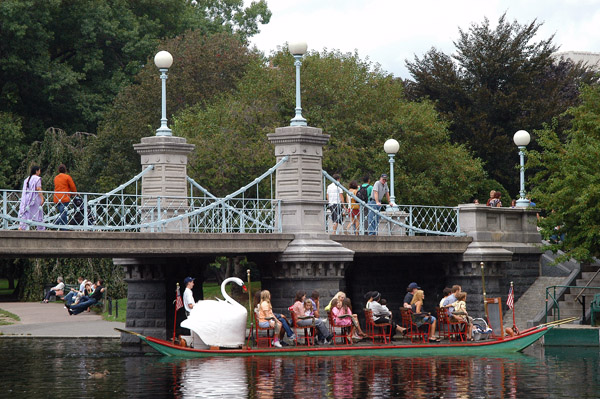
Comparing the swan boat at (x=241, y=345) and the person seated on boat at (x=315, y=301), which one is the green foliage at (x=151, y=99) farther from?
the swan boat at (x=241, y=345)

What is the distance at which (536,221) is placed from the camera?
34719 millimetres

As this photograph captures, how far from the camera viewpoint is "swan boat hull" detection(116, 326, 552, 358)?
2461 cm

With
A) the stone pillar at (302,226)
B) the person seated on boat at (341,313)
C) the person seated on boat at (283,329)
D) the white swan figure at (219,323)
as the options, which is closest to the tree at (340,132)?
the stone pillar at (302,226)

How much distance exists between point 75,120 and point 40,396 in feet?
123

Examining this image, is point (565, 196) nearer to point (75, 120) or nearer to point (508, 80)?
point (508, 80)

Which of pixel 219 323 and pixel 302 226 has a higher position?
pixel 302 226

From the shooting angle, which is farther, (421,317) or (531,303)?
(531,303)

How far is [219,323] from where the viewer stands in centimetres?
2477

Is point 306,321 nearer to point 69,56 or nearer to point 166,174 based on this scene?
point 166,174

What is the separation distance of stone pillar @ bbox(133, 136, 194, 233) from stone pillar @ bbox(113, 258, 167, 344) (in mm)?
1671

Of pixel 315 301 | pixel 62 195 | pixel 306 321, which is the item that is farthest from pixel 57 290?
pixel 62 195

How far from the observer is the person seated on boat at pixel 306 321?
84.8 feet

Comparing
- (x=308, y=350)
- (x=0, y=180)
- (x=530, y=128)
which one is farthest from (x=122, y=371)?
(x=530, y=128)

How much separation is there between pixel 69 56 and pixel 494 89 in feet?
69.0
